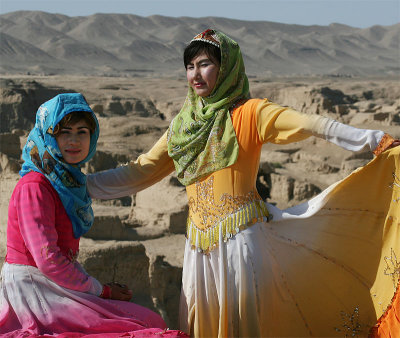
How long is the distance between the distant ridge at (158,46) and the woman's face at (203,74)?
166ft

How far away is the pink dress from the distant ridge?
51.0m

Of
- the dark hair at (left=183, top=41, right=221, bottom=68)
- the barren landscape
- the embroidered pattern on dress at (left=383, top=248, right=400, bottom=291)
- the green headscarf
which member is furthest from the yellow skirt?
the barren landscape

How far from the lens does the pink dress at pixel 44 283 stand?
2404 millimetres

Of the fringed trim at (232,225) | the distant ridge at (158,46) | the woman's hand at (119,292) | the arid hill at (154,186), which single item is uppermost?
the distant ridge at (158,46)

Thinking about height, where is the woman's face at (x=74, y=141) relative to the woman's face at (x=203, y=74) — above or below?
below

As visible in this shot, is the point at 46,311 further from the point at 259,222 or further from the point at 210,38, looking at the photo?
the point at 210,38

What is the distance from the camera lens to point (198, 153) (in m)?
2.92

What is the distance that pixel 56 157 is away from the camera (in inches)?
99.7

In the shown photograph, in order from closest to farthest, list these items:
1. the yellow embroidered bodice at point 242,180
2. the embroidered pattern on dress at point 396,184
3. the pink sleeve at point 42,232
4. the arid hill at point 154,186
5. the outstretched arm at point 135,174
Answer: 1. the pink sleeve at point 42,232
2. the yellow embroidered bodice at point 242,180
3. the embroidered pattern on dress at point 396,184
4. the outstretched arm at point 135,174
5. the arid hill at point 154,186

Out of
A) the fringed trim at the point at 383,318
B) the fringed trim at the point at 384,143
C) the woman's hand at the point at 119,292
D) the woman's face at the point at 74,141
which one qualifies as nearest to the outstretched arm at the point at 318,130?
the fringed trim at the point at 384,143

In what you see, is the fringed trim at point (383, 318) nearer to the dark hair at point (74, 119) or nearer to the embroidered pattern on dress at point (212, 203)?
the embroidered pattern on dress at point (212, 203)

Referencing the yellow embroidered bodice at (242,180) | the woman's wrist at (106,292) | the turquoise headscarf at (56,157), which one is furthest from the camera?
the yellow embroidered bodice at (242,180)

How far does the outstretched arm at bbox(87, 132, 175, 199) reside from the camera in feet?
9.98

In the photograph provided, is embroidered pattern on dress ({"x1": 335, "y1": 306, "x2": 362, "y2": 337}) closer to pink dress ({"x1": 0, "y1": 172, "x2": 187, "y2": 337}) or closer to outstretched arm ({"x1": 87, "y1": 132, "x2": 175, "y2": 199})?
pink dress ({"x1": 0, "y1": 172, "x2": 187, "y2": 337})
